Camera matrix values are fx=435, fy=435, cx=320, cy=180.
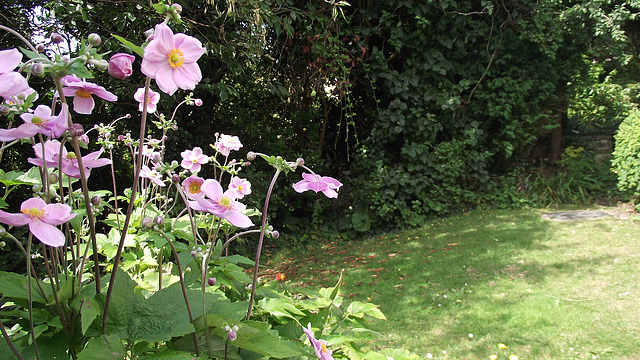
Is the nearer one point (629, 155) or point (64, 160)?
point (64, 160)

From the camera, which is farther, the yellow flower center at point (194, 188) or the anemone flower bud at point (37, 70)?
the yellow flower center at point (194, 188)

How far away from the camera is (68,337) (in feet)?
2.09

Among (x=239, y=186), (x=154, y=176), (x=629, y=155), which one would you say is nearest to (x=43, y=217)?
(x=239, y=186)

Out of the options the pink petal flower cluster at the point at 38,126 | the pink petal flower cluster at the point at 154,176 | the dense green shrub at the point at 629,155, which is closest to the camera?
the pink petal flower cluster at the point at 38,126

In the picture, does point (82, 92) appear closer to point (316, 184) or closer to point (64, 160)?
point (64, 160)

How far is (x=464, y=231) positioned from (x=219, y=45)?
3.24m

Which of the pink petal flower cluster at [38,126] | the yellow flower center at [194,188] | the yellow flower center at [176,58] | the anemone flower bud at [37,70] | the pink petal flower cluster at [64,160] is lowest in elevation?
the yellow flower center at [194,188]

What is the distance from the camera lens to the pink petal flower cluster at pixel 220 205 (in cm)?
66

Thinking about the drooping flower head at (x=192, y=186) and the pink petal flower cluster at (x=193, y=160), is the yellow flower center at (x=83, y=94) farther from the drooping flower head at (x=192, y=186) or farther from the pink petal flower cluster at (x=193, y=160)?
the pink petal flower cluster at (x=193, y=160)

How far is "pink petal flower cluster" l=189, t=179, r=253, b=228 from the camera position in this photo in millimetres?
659

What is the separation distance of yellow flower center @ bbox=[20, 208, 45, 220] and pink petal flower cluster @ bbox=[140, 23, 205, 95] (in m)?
0.22

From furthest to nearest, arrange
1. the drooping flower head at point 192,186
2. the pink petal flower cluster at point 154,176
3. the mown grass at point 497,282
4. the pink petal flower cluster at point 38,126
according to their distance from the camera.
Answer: the mown grass at point 497,282, the pink petal flower cluster at point 154,176, the drooping flower head at point 192,186, the pink petal flower cluster at point 38,126

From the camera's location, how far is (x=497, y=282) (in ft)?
11.2

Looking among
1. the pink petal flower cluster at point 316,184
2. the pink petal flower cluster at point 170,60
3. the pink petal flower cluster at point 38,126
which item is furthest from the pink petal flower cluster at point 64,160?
the pink petal flower cluster at point 316,184
